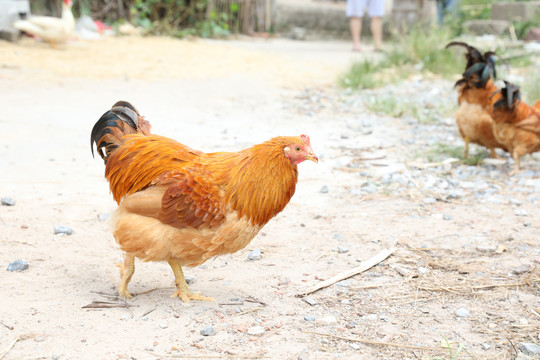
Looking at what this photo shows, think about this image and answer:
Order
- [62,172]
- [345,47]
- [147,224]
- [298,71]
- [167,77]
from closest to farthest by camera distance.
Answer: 1. [147,224]
2. [62,172]
3. [167,77]
4. [298,71]
5. [345,47]

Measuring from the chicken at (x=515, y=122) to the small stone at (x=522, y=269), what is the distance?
2191 mm

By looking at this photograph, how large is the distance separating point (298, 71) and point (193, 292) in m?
8.05

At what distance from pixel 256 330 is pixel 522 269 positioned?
1912mm

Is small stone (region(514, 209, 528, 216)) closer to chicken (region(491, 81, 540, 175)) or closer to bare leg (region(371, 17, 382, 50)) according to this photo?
chicken (region(491, 81, 540, 175))

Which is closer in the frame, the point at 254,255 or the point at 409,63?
the point at 254,255

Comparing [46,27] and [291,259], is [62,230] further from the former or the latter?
[46,27]

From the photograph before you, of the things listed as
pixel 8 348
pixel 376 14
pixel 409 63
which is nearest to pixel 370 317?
pixel 8 348

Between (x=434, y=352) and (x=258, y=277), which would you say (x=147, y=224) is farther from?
(x=434, y=352)

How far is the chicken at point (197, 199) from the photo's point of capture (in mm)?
3061

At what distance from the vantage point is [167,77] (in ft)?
31.7

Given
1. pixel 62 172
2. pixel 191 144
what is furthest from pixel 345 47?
pixel 62 172

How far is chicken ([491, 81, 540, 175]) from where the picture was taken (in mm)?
5586

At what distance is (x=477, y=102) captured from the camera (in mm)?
5930

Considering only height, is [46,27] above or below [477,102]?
above
